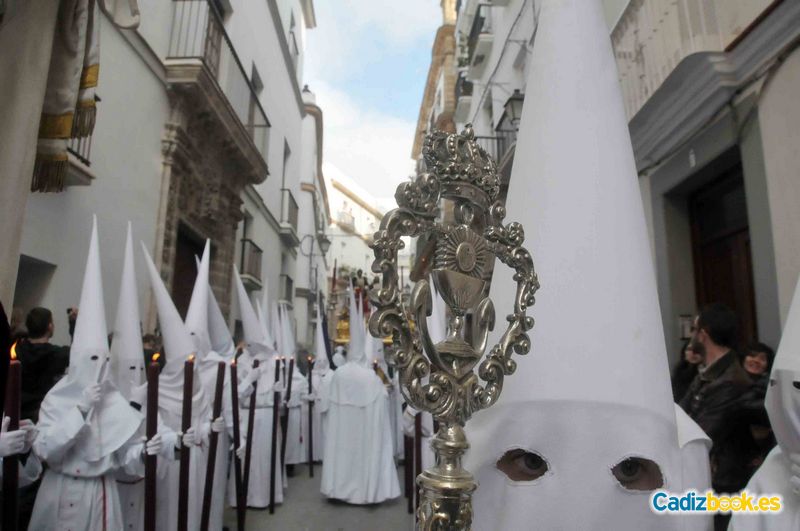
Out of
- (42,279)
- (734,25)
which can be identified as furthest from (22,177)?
(734,25)

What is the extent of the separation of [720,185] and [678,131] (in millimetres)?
684

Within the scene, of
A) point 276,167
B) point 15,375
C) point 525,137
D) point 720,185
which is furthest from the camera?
point 276,167

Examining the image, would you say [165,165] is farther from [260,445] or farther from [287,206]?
[287,206]

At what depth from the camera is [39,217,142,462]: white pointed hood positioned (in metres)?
2.83

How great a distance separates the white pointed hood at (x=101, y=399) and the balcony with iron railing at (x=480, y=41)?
1180cm

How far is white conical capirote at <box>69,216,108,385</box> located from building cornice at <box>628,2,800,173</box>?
14.9 feet

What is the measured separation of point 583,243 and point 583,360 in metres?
0.33

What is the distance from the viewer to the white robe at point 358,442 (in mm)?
6113

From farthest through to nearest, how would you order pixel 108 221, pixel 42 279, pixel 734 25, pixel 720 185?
pixel 108 221, pixel 720 185, pixel 42 279, pixel 734 25

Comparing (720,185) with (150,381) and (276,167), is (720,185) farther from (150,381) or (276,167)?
(276,167)

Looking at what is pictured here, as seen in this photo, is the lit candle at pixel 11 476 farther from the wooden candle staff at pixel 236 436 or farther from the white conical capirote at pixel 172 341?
the wooden candle staff at pixel 236 436

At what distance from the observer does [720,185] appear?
215 inches

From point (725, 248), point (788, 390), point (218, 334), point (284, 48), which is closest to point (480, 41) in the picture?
point (284, 48)

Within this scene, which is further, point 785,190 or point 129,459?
point 785,190
